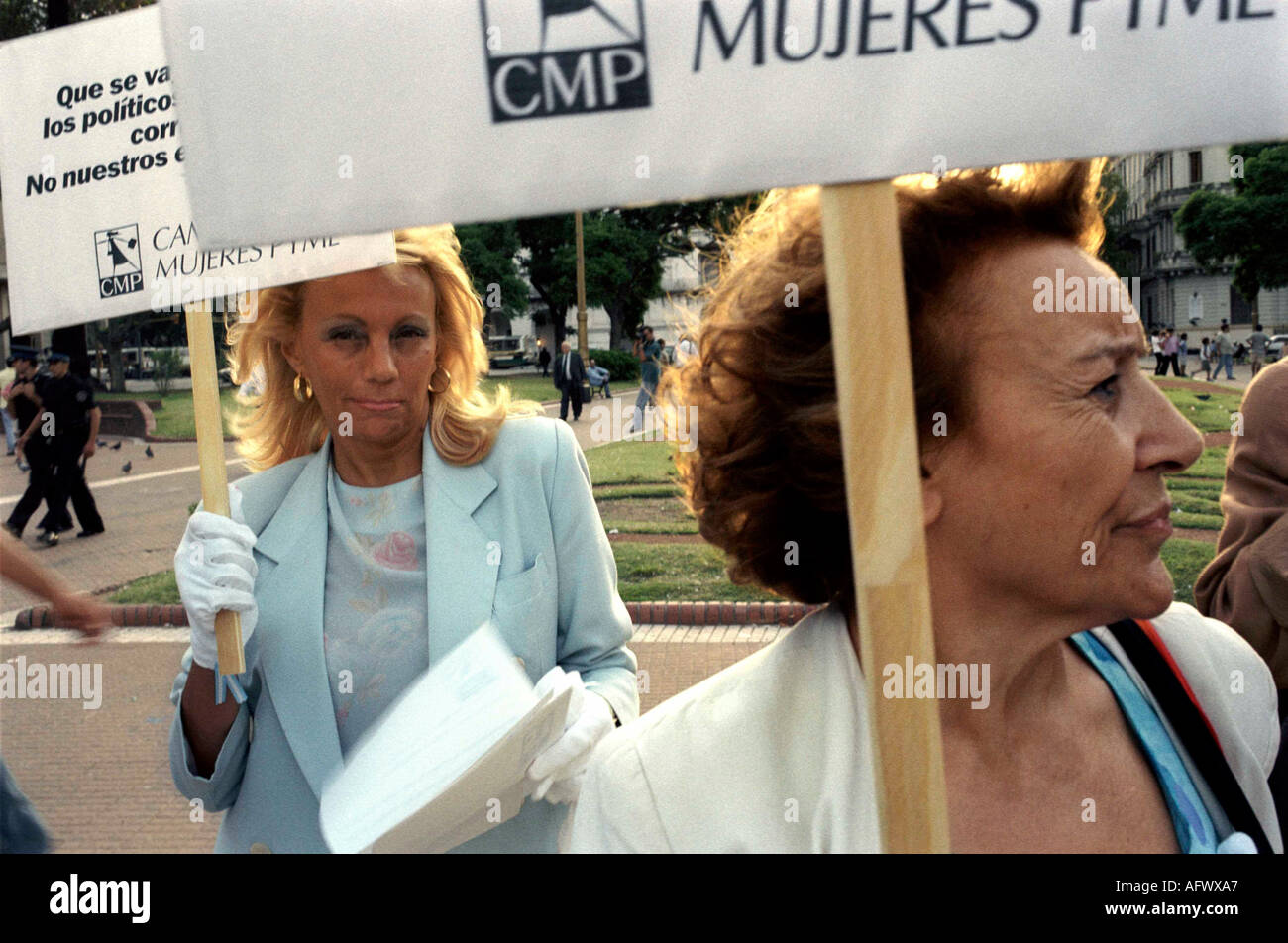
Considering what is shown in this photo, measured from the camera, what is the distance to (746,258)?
1.79m

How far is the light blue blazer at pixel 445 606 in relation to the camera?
2.19 meters

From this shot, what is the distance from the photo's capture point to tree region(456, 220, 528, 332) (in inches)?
1455

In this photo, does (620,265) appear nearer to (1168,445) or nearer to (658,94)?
(1168,445)

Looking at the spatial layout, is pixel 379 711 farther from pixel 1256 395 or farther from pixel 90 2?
pixel 90 2

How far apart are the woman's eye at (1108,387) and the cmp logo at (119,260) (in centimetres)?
174

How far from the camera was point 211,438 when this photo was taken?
2.07 m

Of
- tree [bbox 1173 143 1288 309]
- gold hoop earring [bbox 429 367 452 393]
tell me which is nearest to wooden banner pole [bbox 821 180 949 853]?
gold hoop earring [bbox 429 367 452 393]

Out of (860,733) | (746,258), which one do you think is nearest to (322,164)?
(746,258)

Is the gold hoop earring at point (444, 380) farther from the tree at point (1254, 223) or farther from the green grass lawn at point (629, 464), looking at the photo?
the tree at point (1254, 223)

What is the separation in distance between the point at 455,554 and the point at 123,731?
205 inches

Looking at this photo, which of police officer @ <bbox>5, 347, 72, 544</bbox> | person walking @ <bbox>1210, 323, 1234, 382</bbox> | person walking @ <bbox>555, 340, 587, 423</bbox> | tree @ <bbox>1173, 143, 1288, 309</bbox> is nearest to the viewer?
police officer @ <bbox>5, 347, 72, 544</bbox>

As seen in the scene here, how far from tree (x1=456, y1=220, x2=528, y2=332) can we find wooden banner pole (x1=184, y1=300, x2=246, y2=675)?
34018 millimetres

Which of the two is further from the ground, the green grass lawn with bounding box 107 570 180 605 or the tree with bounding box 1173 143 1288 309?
the tree with bounding box 1173 143 1288 309

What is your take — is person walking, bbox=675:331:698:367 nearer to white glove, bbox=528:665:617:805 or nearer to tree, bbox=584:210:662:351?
white glove, bbox=528:665:617:805
